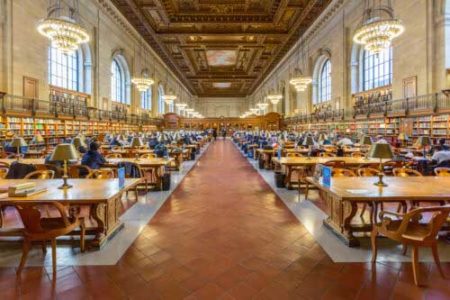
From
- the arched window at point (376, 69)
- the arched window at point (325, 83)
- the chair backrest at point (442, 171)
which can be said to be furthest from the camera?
the arched window at point (325, 83)

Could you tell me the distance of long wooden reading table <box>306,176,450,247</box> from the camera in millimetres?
3369

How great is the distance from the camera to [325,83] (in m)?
24.0

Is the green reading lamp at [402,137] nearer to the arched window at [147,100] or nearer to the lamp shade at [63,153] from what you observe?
the lamp shade at [63,153]

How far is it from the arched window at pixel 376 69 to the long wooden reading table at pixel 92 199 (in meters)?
15.5

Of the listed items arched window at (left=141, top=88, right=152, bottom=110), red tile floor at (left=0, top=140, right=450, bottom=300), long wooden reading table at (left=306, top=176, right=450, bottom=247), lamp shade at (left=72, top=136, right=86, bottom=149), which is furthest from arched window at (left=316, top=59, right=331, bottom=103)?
red tile floor at (left=0, top=140, right=450, bottom=300)

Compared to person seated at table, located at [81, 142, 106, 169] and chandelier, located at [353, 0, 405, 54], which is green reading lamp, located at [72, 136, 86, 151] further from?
chandelier, located at [353, 0, 405, 54]

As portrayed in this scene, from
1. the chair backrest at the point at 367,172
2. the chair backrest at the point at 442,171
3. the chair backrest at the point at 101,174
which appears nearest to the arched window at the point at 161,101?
the chair backrest at the point at 101,174

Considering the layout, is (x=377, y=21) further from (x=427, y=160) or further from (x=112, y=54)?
(x=112, y=54)

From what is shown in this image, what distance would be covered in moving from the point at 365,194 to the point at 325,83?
22181 millimetres

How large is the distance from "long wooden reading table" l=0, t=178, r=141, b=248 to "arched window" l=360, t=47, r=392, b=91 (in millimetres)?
15515

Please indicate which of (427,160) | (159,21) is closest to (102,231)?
(427,160)

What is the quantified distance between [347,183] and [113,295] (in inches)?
122

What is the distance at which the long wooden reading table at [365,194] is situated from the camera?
11.1 feet

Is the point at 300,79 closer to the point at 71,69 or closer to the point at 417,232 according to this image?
the point at 71,69
